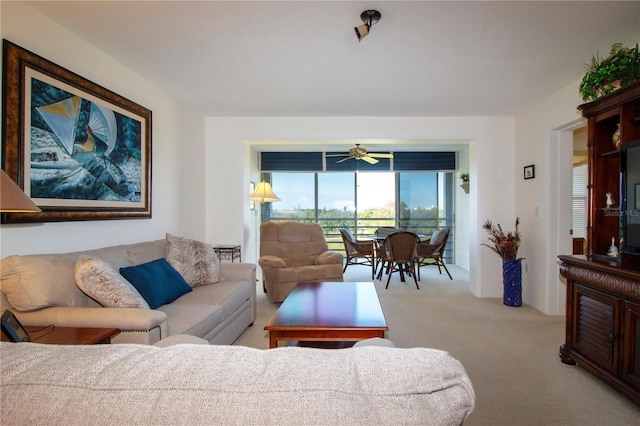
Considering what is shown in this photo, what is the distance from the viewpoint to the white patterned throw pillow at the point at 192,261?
9.58 feet

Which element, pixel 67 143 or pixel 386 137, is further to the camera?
pixel 386 137

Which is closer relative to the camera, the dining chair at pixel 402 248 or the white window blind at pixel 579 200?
the dining chair at pixel 402 248

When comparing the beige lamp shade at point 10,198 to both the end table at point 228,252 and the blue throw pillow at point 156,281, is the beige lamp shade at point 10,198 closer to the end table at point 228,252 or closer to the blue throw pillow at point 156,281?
the blue throw pillow at point 156,281

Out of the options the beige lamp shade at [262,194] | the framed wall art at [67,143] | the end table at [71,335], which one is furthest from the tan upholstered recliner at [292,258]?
the end table at [71,335]

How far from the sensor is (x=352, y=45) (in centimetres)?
252

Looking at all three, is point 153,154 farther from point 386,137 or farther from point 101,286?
point 386,137

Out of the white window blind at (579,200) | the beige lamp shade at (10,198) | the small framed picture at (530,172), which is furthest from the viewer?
the white window blind at (579,200)

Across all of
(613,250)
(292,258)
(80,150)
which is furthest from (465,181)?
(80,150)

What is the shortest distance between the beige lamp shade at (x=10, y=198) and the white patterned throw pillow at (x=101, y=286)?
0.58 metres

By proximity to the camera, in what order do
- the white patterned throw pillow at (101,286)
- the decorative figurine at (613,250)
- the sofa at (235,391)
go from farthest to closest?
the decorative figurine at (613,250) → the white patterned throw pillow at (101,286) → the sofa at (235,391)

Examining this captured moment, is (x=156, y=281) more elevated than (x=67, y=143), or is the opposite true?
(x=67, y=143)

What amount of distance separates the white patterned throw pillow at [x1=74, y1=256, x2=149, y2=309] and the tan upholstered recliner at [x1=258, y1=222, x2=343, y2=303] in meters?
2.10

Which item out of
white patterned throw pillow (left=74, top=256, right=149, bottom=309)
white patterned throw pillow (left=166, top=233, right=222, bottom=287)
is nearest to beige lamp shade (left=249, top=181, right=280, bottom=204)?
white patterned throw pillow (left=166, top=233, right=222, bottom=287)

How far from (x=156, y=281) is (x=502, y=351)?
2.76 m
